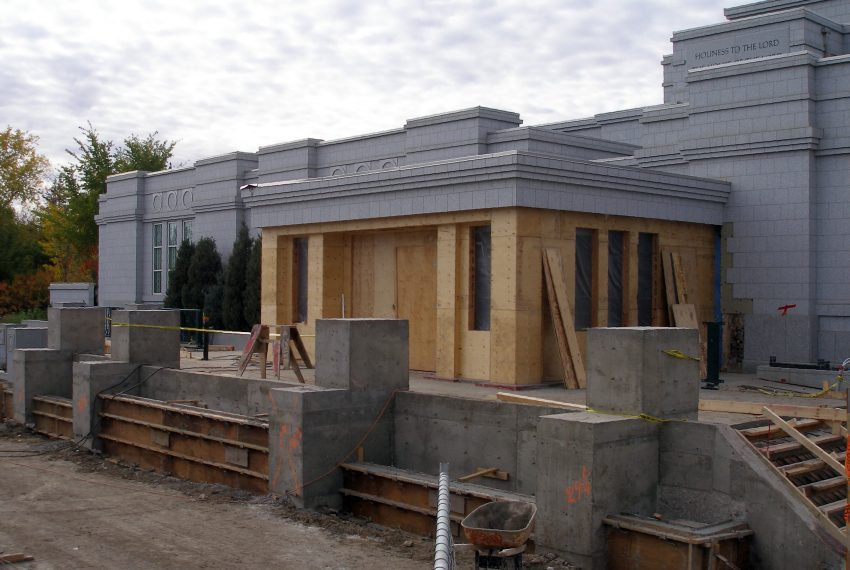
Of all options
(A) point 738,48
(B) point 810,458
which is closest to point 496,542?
(B) point 810,458

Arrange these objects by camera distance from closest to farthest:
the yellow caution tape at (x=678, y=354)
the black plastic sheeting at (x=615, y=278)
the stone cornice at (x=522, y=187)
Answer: the yellow caution tape at (x=678, y=354) < the stone cornice at (x=522, y=187) < the black plastic sheeting at (x=615, y=278)

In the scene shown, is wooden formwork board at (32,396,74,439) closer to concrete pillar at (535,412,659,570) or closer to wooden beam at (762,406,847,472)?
concrete pillar at (535,412,659,570)

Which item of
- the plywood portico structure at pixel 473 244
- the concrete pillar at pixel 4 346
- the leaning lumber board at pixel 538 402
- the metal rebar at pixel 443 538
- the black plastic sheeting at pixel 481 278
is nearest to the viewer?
the metal rebar at pixel 443 538

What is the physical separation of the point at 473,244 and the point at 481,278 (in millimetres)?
615

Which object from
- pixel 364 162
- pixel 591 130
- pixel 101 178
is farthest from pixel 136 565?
pixel 101 178

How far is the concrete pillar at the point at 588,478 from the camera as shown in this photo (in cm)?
893

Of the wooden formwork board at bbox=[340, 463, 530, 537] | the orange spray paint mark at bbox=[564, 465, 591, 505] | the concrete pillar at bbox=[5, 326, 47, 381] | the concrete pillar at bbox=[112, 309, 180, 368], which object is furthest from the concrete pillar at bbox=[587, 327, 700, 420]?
the concrete pillar at bbox=[5, 326, 47, 381]

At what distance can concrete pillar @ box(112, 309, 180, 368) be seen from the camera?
17.3 metres

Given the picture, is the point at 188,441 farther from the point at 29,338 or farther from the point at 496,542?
the point at 29,338

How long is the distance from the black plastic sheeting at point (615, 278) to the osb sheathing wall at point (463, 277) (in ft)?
0.54

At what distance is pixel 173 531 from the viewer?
36.0 feet

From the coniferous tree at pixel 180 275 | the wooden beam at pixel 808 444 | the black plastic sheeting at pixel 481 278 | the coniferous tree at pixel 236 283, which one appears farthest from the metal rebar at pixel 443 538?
the coniferous tree at pixel 180 275

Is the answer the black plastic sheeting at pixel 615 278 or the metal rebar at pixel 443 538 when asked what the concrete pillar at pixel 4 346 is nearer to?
the black plastic sheeting at pixel 615 278

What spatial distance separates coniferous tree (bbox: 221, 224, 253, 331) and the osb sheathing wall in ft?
28.4
